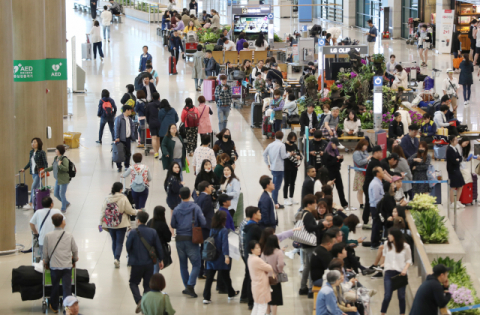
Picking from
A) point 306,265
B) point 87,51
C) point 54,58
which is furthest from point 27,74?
point 87,51

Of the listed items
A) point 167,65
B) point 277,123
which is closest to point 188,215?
point 277,123

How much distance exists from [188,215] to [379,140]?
635cm

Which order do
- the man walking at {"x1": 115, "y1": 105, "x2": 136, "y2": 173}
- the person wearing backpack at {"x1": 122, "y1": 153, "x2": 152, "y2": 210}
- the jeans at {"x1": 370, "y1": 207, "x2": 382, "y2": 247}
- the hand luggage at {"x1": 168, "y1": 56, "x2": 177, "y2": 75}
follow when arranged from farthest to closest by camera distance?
1. the hand luggage at {"x1": 168, "y1": 56, "x2": 177, "y2": 75}
2. the man walking at {"x1": 115, "y1": 105, "x2": 136, "y2": 173}
3. the person wearing backpack at {"x1": 122, "y1": 153, "x2": 152, "y2": 210}
4. the jeans at {"x1": 370, "y1": 207, "x2": 382, "y2": 247}

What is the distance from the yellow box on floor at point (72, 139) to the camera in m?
18.5

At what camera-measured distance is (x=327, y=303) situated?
7305mm

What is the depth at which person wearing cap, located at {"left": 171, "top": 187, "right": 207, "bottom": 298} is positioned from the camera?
9484 millimetres

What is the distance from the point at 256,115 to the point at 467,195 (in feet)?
27.4

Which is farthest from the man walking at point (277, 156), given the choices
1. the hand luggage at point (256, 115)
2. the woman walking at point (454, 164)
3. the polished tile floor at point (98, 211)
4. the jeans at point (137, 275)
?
the hand luggage at point (256, 115)

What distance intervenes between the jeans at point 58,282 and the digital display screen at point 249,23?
26.4 metres

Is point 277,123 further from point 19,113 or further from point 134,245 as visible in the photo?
point 134,245

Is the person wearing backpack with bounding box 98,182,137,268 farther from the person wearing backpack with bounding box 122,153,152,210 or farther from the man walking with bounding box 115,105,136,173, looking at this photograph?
the man walking with bounding box 115,105,136,173

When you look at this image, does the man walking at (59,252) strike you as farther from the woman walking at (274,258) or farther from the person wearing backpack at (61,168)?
the person wearing backpack at (61,168)

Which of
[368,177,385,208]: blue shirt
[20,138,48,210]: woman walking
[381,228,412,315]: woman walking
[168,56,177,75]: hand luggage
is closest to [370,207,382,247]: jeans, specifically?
[368,177,385,208]: blue shirt

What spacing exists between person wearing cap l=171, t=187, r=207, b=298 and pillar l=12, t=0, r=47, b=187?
5.88 meters
